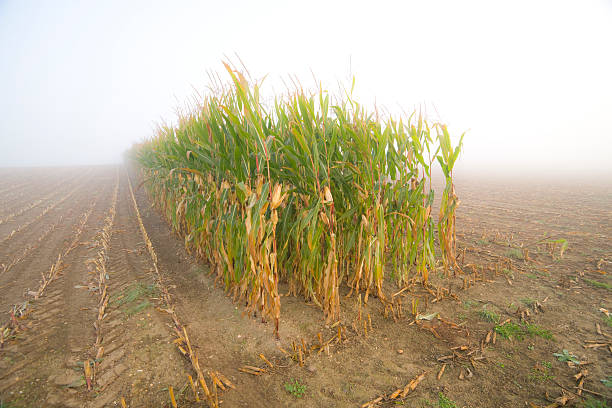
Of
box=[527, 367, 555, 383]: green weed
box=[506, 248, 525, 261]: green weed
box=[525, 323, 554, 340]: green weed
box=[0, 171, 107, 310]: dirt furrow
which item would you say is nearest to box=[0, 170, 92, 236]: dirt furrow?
box=[0, 171, 107, 310]: dirt furrow

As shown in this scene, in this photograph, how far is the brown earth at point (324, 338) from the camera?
71.1 inches

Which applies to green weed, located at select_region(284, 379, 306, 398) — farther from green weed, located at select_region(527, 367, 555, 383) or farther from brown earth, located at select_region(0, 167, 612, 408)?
green weed, located at select_region(527, 367, 555, 383)

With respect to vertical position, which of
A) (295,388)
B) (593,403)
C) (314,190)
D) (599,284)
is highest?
(314,190)

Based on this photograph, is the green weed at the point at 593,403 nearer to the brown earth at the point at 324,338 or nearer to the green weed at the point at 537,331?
the brown earth at the point at 324,338

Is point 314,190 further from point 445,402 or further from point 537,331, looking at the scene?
point 537,331

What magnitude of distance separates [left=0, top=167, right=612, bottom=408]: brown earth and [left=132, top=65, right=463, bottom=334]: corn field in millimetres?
309

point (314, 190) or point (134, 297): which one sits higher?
point (314, 190)

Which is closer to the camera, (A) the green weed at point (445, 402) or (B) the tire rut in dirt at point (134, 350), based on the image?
(A) the green weed at point (445, 402)

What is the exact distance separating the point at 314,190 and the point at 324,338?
4.22 feet

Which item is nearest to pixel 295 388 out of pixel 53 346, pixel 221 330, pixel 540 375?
pixel 221 330

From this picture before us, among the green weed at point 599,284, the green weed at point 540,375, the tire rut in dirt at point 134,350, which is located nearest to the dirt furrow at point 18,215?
the tire rut in dirt at point 134,350

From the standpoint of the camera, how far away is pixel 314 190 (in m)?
2.40

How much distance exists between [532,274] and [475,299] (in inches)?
40.9

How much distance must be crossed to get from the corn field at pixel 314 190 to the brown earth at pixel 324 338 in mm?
309
